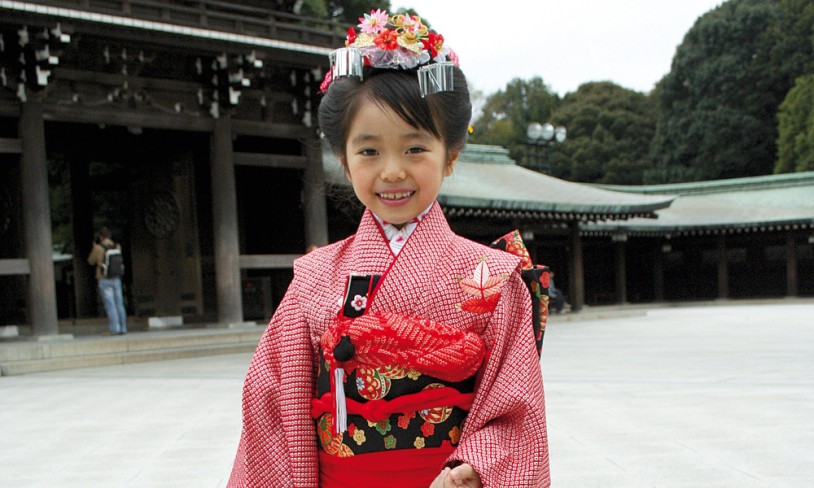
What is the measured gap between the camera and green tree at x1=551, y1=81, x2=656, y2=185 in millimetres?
38781

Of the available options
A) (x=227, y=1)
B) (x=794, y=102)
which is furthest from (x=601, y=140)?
Answer: (x=227, y=1)

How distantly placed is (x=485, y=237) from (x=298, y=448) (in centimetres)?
1673

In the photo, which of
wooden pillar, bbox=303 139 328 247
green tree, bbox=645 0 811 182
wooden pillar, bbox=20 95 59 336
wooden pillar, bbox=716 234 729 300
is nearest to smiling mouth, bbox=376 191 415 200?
wooden pillar, bbox=20 95 59 336

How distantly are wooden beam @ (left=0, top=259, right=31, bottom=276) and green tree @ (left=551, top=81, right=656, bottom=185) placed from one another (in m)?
32.2

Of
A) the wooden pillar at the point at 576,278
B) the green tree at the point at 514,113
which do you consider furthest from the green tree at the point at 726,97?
the wooden pillar at the point at 576,278

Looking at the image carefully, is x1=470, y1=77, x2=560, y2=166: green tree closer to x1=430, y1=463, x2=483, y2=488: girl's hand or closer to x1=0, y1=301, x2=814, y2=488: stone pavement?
x1=0, y1=301, x2=814, y2=488: stone pavement

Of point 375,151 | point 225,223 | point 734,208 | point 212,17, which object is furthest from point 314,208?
point 734,208

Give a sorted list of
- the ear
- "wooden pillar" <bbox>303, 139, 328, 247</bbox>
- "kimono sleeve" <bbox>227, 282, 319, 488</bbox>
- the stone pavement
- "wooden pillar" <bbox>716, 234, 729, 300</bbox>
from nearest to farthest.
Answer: "kimono sleeve" <bbox>227, 282, 319, 488</bbox> < the ear < the stone pavement < "wooden pillar" <bbox>303, 139, 328, 247</bbox> < "wooden pillar" <bbox>716, 234, 729, 300</bbox>

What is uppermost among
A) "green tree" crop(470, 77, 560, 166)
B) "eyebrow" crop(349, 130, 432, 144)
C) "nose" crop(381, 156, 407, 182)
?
"green tree" crop(470, 77, 560, 166)

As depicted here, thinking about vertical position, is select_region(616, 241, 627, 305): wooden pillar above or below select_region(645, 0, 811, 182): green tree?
below

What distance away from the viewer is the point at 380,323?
1.63m

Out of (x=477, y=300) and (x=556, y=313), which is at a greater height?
(x=477, y=300)

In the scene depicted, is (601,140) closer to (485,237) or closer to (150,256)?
(485,237)

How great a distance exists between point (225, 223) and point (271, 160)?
129cm
